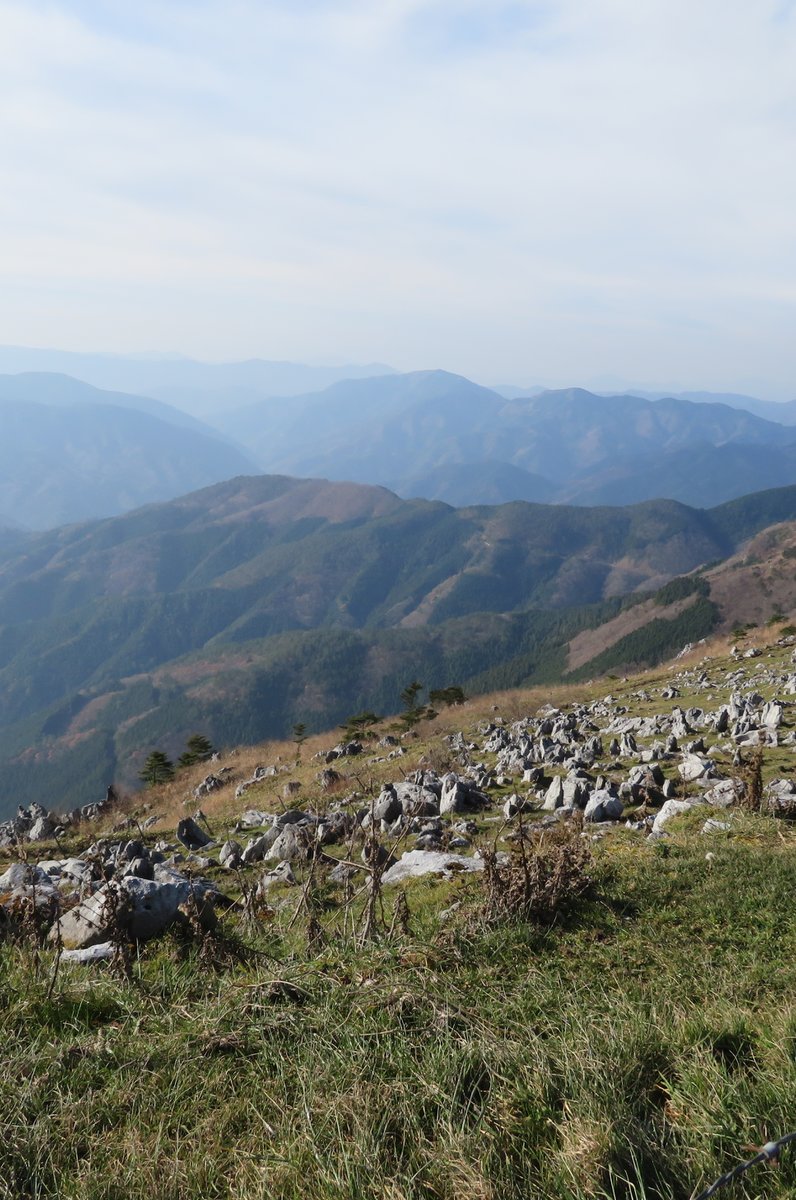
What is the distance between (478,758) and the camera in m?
22.8

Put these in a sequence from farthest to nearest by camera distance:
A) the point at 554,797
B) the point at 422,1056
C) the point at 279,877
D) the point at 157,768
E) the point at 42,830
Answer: the point at 157,768 → the point at 42,830 → the point at 554,797 → the point at 279,877 → the point at 422,1056

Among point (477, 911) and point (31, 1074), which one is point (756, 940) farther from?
point (31, 1074)

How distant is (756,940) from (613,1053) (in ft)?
11.1

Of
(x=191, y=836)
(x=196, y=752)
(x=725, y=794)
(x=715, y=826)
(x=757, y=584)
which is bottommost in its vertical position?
(x=196, y=752)

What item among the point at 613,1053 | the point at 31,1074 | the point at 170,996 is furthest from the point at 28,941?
the point at 613,1053

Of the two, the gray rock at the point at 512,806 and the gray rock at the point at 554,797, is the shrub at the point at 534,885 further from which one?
the gray rock at the point at 554,797

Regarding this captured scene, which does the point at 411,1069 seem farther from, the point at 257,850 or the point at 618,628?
the point at 618,628

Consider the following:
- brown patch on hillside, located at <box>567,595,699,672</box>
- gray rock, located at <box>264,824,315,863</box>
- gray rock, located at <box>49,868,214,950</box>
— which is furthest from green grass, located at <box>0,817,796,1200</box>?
brown patch on hillside, located at <box>567,595,699,672</box>

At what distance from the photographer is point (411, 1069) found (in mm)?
4473

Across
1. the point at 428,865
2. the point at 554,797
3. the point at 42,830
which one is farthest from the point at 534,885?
the point at 42,830

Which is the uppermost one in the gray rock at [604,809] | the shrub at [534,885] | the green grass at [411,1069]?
the green grass at [411,1069]

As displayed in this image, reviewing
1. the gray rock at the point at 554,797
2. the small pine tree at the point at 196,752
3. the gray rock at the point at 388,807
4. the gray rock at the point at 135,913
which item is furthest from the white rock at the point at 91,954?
the small pine tree at the point at 196,752

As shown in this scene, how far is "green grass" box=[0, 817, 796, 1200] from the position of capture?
3.63 metres

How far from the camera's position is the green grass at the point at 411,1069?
3.63m
